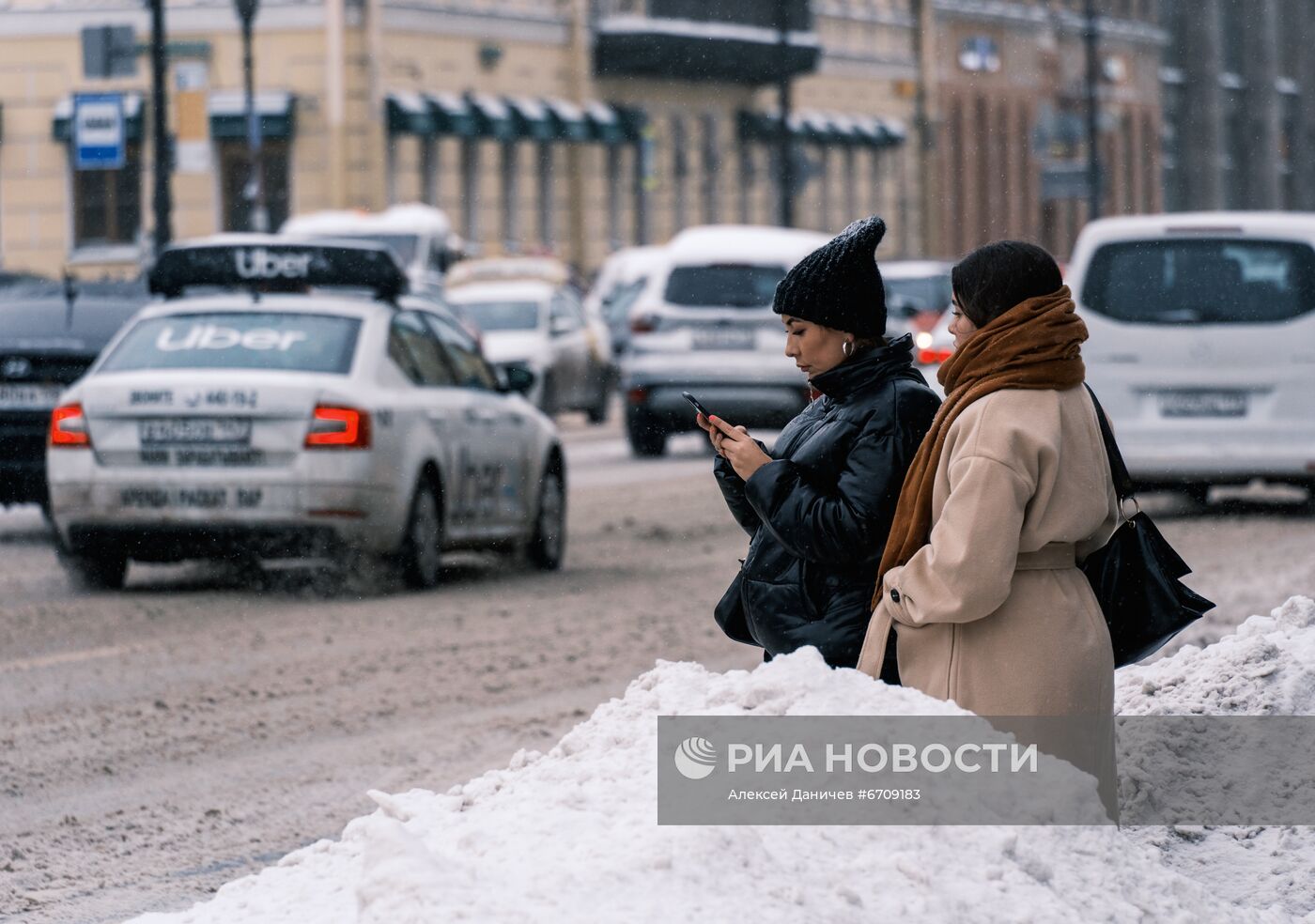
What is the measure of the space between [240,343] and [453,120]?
117 ft

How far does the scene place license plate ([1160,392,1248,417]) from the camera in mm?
15711

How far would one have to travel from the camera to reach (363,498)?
12.1 metres

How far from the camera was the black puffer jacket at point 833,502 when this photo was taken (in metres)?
4.87

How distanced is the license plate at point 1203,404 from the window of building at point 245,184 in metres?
31.8

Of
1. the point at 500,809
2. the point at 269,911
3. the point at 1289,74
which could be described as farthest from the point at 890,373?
the point at 1289,74

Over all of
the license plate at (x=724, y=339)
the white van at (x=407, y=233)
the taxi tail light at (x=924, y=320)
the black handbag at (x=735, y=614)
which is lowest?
the black handbag at (x=735, y=614)

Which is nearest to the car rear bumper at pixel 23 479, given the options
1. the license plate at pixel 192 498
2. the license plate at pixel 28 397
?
the license plate at pixel 28 397

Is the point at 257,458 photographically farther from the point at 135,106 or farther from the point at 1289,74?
the point at 1289,74

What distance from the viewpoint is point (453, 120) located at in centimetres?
4762

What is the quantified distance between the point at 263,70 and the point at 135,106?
7.83 ft

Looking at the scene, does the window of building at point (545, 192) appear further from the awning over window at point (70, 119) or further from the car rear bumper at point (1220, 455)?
the car rear bumper at point (1220, 455)

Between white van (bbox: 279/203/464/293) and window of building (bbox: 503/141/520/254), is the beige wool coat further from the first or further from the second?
window of building (bbox: 503/141/520/254)

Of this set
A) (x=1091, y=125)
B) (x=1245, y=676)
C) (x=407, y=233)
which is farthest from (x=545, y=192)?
(x=1245, y=676)

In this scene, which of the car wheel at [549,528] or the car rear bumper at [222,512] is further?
the car wheel at [549,528]
